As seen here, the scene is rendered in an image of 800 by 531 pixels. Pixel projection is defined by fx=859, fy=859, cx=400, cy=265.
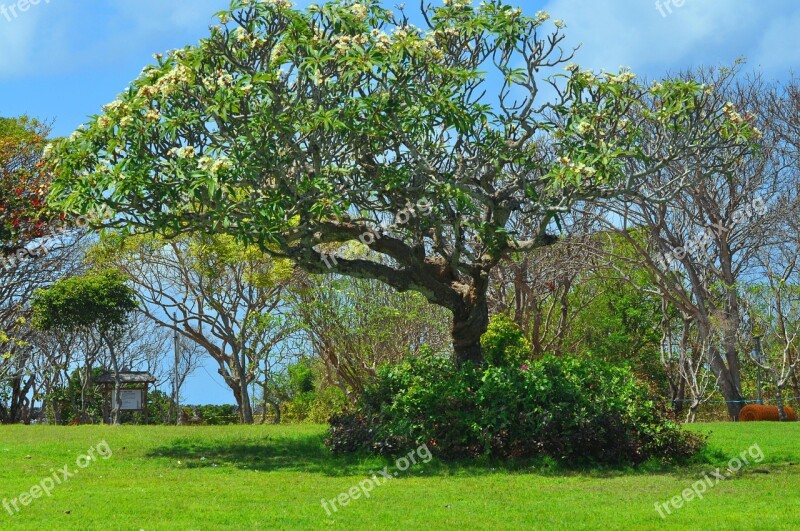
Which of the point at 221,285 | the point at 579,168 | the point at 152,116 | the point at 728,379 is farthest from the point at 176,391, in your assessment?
the point at 579,168

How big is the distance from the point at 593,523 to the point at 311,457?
653 centimetres

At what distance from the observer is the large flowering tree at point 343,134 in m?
12.0

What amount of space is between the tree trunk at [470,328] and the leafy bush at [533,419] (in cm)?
Result: 99

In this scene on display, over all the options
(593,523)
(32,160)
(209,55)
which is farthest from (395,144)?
(32,160)

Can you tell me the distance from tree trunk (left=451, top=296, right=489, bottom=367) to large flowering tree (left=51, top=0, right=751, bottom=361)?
858mm

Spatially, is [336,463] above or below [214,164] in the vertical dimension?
below

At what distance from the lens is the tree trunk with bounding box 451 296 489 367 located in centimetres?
1474

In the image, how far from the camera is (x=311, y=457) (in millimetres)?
14016

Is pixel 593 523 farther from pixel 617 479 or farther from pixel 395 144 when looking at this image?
pixel 395 144

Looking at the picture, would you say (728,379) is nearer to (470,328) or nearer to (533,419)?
(470,328)

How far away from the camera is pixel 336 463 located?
13.3 meters

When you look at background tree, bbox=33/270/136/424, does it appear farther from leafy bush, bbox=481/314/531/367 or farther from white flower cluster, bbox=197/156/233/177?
white flower cluster, bbox=197/156/233/177

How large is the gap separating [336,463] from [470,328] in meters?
3.37

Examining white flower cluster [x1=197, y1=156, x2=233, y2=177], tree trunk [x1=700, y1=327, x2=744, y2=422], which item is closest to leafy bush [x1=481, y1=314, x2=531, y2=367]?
tree trunk [x1=700, y1=327, x2=744, y2=422]
